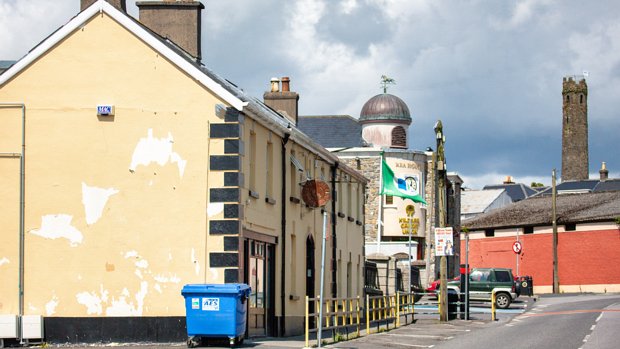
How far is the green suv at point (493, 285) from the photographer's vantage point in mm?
45612

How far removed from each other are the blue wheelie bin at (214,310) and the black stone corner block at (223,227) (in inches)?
107

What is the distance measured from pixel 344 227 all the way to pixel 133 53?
16935 mm

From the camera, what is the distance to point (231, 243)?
24734 millimetres

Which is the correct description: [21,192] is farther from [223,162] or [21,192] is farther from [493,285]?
[493,285]

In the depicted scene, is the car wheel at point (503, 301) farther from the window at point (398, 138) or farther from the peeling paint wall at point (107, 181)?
the peeling paint wall at point (107, 181)

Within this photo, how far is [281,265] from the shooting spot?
29.7m

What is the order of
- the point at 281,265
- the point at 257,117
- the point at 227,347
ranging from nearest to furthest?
the point at 227,347 → the point at 257,117 → the point at 281,265

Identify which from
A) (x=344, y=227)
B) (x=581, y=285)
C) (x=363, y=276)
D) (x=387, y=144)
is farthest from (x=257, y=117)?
(x=581, y=285)

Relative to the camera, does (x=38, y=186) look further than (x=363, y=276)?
No

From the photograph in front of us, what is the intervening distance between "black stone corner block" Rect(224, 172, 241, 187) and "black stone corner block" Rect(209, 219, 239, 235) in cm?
82

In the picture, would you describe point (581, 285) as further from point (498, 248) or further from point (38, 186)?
point (38, 186)

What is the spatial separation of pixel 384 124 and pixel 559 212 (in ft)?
52.8

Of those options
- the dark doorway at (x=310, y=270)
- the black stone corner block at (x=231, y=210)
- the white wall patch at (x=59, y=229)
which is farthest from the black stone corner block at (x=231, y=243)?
the dark doorway at (x=310, y=270)

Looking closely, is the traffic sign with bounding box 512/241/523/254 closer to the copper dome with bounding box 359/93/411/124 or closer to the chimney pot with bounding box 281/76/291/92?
the copper dome with bounding box 359/93/411/124
